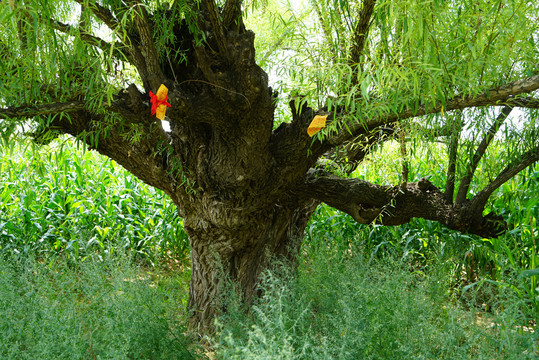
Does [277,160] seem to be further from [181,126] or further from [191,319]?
[191,319]

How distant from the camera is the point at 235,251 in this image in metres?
3.11

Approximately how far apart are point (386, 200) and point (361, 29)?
3.66 ft

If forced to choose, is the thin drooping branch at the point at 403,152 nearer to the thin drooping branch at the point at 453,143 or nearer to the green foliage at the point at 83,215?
the thin drooping branch at the point at 453,143

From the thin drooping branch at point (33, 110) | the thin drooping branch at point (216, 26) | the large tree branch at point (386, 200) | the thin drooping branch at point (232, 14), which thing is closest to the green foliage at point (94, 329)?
the thin drooping branch at point (33, 110)

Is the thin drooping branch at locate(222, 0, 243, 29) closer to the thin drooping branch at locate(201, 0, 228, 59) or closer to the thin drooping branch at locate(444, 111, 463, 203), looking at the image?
the thin drooping branch at locate(201, 0, 228, 59)

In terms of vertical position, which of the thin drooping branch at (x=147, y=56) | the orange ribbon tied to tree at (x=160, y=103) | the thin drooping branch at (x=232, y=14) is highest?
the thin drooping branch at (x=232, y=14)

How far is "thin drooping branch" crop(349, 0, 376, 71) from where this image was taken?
2.14 metres

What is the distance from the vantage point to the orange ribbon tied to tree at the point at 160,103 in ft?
7.04

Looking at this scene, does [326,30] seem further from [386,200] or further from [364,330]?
[364,330]

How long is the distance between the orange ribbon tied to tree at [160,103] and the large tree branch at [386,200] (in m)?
1.04

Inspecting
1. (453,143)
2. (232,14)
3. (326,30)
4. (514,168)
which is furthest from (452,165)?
(232,14)

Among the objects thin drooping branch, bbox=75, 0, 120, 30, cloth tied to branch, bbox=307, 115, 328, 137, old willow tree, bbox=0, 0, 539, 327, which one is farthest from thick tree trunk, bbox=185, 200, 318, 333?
thin drooping branch, bbox=75, 0, 120, 30

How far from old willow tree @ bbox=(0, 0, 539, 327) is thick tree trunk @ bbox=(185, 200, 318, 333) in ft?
0.04

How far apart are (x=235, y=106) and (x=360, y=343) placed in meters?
1.19
